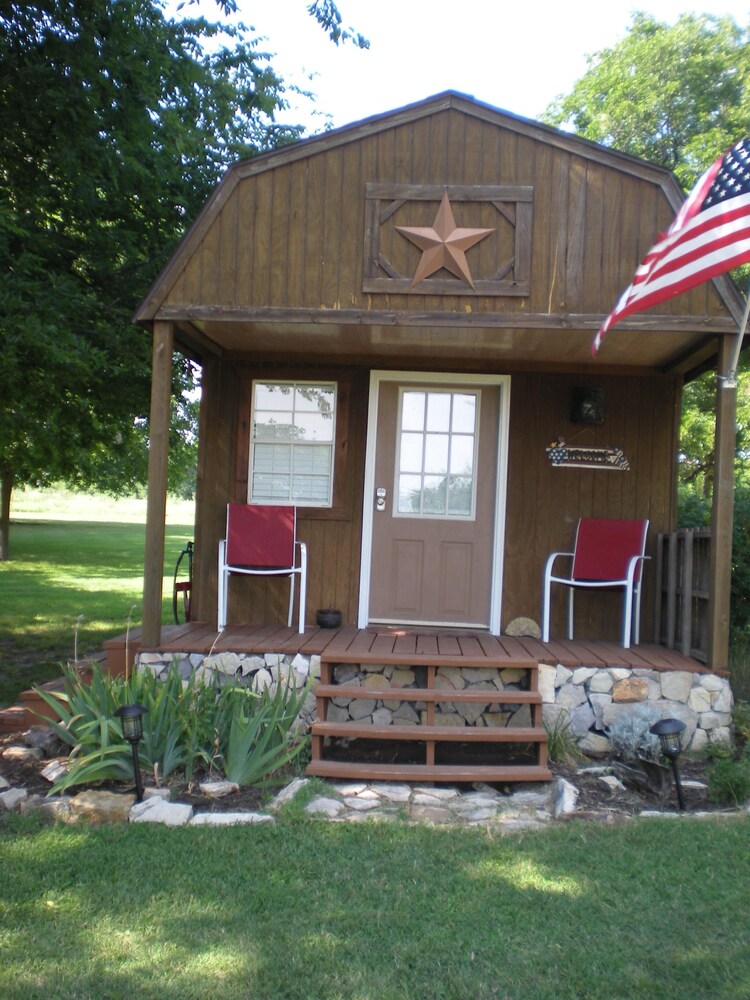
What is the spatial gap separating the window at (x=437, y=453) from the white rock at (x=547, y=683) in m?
1.49

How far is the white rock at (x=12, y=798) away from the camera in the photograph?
3836 millimetres

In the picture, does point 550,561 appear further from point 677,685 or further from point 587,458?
point 677,685

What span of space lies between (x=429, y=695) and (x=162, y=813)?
165 centimetres

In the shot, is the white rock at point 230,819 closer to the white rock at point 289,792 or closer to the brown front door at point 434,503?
the white rock at point 289,792

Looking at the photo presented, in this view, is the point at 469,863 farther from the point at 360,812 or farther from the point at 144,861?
the point at 144,861

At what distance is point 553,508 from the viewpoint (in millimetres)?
6227

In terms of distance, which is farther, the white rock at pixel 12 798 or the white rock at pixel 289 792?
the white rock at pixel 289 792

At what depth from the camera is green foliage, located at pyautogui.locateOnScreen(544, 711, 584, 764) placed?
4.86 meters

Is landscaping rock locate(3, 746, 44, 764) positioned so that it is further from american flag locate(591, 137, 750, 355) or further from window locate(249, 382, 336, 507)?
american flag locate(591, 137, 750, 355)

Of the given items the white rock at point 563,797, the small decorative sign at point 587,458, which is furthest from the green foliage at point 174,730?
the small decorative sign at point 587,458

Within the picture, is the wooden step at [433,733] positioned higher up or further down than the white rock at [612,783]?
higher up

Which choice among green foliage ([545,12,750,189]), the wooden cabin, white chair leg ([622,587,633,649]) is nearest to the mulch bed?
the wooden cabin

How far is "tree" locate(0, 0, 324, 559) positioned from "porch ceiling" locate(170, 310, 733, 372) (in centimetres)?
97

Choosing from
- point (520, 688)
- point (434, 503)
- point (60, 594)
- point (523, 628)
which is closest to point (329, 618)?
point (434, 503)
